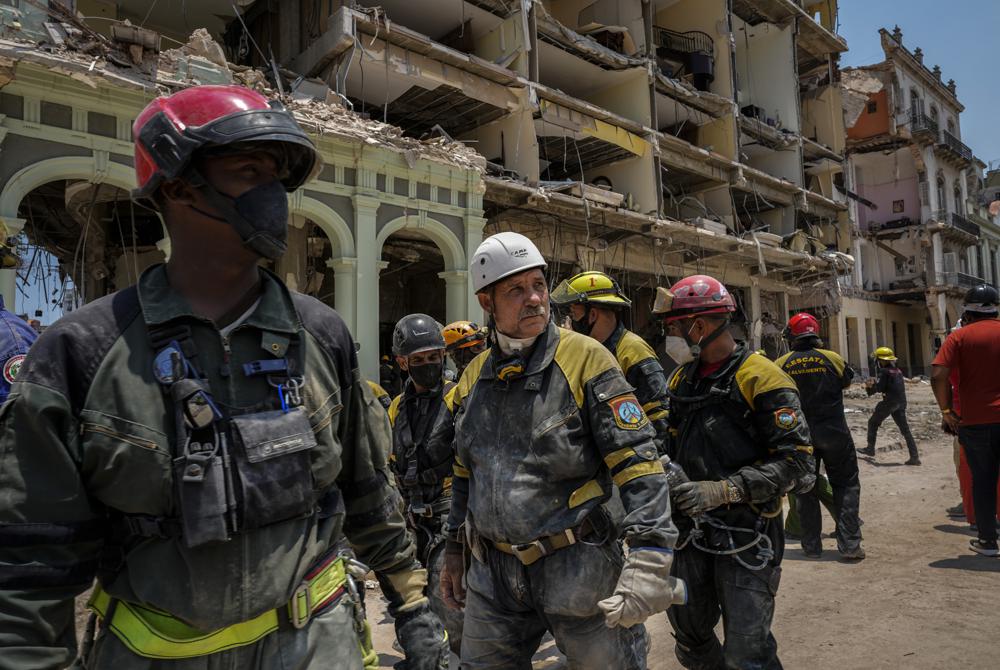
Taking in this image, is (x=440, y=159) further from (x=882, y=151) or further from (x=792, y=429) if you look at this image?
(x=882, y=151)

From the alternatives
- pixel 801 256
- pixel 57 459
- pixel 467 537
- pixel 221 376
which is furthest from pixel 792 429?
pixel 801 256

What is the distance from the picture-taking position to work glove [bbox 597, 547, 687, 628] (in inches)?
82.7

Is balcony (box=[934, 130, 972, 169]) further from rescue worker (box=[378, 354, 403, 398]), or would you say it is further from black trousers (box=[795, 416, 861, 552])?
black trousers (box=[795, 416, 861, 552])

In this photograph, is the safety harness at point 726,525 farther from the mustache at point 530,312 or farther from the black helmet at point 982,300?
the black helmet at point 982,300

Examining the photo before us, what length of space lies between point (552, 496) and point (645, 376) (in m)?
1.98

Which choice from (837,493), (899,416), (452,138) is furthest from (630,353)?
(452,138)

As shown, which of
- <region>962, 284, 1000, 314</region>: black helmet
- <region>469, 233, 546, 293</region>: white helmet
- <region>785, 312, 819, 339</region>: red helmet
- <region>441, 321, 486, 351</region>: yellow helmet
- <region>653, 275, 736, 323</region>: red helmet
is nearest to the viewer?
<region>469, 233, 546, 293</region>: white helmet

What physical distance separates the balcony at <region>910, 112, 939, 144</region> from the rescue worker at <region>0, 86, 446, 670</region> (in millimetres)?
45746

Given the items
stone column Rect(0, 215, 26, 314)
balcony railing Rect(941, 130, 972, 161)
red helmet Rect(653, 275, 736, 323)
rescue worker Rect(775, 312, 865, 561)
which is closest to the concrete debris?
stone column Rect(0, 215, 26, 314)

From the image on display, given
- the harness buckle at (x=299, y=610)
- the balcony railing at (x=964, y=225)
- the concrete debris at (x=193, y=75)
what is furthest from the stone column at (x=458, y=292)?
the balcony railing at (x=964, y=225)

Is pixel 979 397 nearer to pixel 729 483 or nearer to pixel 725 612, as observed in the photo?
pixel 729 483

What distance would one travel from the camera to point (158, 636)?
1.37 metres

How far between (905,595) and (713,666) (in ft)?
9.00

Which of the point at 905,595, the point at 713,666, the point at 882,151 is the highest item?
the point at 882,151
